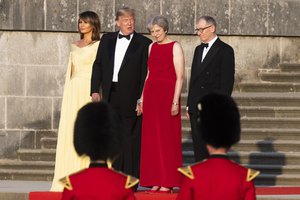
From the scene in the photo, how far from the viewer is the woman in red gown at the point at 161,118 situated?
1258 centimetres

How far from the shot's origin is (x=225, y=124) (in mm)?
7871

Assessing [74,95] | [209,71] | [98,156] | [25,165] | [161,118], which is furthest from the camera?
[25,165]

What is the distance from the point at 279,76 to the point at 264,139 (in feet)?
5.63

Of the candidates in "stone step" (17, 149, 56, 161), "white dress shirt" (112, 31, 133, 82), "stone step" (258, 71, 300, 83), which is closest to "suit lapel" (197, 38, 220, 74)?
"white dress shirt" (112, 31, 133, 82)

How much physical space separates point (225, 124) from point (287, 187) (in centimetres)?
638

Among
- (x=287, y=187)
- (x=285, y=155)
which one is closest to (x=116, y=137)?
(x=287, y=187)

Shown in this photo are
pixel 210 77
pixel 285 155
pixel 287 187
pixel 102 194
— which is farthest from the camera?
pixel 285 155

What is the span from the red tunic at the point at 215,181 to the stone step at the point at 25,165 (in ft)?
28.4

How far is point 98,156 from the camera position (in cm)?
768

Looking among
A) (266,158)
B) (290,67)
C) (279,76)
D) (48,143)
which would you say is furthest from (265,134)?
(48,143)

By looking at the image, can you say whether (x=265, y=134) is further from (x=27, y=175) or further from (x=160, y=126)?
(x=160, y=126)

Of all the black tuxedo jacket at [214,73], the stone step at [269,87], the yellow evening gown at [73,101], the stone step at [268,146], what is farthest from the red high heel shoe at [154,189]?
the stone step at [269,87]

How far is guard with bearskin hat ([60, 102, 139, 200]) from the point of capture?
7.54 m

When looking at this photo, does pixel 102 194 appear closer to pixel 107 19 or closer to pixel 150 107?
pixel 150 107
